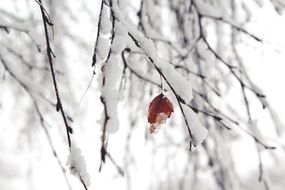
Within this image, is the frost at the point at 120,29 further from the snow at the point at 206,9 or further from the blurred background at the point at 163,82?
the snow at the point at 206,9

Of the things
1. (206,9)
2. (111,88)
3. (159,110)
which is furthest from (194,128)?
(206,9)

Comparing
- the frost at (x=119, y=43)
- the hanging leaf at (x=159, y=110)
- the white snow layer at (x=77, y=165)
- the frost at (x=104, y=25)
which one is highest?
the frost at (x=104, y=25)

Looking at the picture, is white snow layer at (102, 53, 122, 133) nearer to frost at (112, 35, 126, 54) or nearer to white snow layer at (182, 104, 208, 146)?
frost at (112, 35, 126, 54)

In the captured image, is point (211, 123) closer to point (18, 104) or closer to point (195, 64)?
point (195, 64)

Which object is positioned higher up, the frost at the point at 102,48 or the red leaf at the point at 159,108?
the frost at the point at 102,48

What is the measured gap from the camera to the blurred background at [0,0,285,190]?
1.70m

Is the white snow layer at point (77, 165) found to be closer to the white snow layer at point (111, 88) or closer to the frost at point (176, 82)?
the white snow layer at point (111, 88)

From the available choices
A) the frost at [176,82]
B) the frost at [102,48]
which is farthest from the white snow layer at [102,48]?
the frost at [176,82]

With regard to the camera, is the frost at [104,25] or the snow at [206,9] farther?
the snow at [206,9]

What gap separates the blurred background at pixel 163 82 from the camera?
5.58 feet

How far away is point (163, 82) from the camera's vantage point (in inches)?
46.3

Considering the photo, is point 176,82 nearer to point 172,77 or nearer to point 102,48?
point 172,77

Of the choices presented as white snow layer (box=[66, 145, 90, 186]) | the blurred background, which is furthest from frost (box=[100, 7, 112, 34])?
white snow layer (box=[66, 145, 90, 186])

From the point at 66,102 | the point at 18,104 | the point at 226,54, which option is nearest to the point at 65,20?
the point at 66,102
